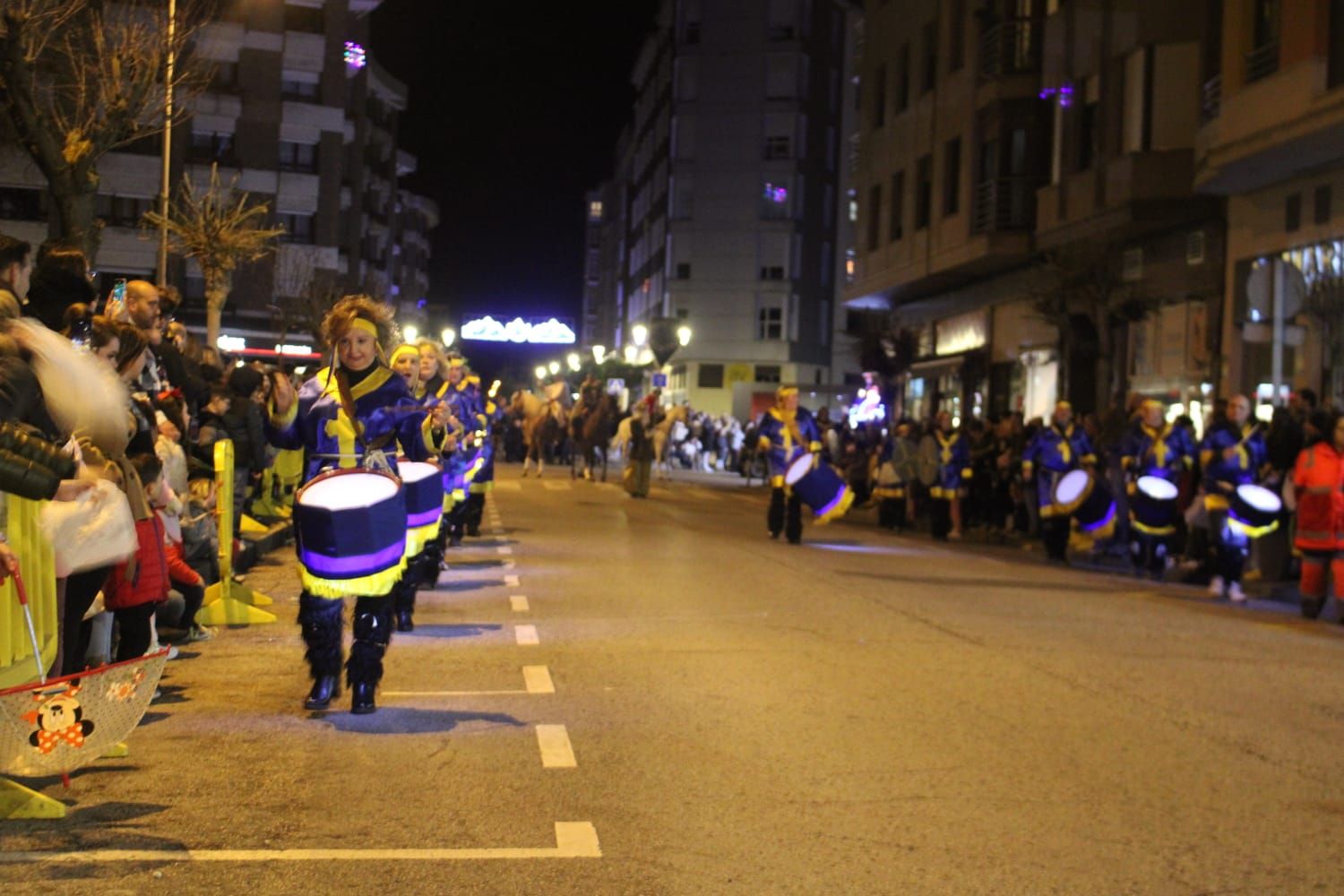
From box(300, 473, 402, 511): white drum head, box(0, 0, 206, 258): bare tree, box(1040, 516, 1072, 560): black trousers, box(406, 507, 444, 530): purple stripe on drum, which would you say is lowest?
box(1040, 516, 1072, 560): black trousers

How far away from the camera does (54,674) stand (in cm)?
670

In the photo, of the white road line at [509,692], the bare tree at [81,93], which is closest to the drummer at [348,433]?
the white road line at [509,692]

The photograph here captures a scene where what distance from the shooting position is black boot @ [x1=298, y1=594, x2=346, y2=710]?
8.05 meters

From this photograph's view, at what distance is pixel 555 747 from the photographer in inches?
294

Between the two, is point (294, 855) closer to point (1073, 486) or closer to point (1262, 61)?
point (1073, 486)

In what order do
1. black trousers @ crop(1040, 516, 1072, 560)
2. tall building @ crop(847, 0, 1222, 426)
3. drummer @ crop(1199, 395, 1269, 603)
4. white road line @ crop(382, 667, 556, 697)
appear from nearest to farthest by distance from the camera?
white road line @ crop(382, 667, 556, 697)
drummer @ crop(1199, 395, 1269, 603)
black trousers @ crop(1040, 516, 1072, 560)
tall building @ crop(847, 0, 1222, 426)

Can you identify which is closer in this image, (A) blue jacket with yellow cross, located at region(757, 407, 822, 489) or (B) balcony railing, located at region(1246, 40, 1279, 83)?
(A) blue jacket with yellow cross, located at region(757, 407, 822, 489)

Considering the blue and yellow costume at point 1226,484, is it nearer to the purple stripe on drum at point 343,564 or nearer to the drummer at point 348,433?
the drummer at point 348,433

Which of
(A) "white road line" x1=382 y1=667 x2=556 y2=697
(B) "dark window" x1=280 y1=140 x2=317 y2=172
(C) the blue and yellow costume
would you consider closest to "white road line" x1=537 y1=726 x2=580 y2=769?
(A) "white road line" x1=382 y1=667 x2=556 y2=697

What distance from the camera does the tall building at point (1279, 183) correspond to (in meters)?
20.4

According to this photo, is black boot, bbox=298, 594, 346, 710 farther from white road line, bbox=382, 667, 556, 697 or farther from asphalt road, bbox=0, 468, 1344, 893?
white road line, bbox=382, 667, 556, 697

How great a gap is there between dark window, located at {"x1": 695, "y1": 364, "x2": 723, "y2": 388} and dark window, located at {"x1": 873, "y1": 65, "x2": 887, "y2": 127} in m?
35.5

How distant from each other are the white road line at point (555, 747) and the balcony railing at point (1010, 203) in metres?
28.1

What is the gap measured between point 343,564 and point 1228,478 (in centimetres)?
1107
